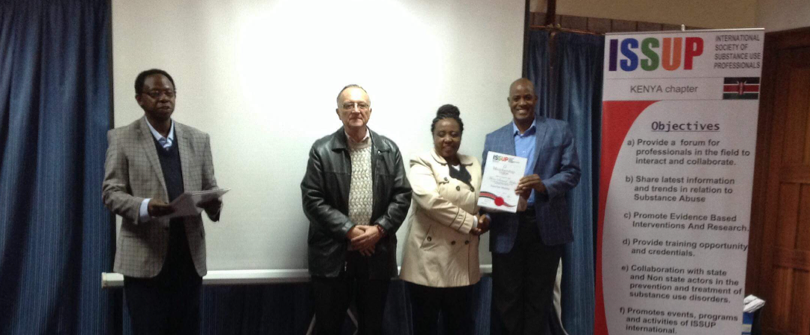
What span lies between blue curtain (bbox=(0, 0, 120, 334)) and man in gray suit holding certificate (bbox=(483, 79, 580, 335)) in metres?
1.92

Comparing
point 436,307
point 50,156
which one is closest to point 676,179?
point 436,307

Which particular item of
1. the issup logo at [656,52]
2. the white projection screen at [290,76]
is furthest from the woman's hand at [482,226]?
the issup logo at [656,52]

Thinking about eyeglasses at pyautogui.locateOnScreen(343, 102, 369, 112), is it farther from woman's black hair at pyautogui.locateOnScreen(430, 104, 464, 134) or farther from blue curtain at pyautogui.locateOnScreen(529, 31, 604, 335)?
blue curtain at pyautogui.locateOnScreen(529, 31, 604, 335)

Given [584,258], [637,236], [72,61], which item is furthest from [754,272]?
[72,61]

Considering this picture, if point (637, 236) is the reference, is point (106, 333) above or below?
below

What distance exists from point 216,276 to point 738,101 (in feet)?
8.33

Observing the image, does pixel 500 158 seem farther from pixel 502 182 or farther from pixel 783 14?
pixel 783 14

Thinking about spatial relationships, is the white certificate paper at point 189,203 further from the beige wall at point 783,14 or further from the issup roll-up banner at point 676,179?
the beige wall at point 783,14

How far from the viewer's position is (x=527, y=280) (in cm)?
246

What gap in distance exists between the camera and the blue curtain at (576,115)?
3.13 metres

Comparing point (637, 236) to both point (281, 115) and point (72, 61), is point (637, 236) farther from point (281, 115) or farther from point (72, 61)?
point (72, 61)

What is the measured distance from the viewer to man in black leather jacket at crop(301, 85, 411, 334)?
2215 mm

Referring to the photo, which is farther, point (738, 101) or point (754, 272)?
point (754, 272)

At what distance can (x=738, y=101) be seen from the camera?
2139 mm
